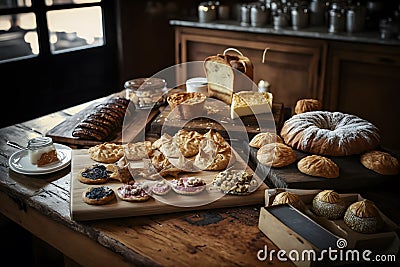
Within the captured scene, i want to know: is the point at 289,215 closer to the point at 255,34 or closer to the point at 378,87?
the point at 378,87

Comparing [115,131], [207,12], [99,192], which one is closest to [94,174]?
[99,192]

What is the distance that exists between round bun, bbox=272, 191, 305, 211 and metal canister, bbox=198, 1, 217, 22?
8.38 feet

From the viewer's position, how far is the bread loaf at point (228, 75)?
1892 millimetres

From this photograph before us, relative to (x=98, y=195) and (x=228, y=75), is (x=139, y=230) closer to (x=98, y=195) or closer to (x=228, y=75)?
(x=98, y=195)

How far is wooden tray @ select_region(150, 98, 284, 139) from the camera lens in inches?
67.6

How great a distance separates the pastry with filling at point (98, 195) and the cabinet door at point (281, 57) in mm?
2154

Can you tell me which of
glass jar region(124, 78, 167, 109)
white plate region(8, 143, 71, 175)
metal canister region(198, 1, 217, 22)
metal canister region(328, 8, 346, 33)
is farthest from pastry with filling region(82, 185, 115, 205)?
metal canister region(198, 1, 217, 22)

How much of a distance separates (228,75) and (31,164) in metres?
0.83

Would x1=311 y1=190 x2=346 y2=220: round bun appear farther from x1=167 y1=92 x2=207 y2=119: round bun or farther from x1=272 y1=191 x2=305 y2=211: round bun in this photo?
x1=167 y1=92 x2=207 y2=119: round bun

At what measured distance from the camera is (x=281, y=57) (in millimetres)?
3260

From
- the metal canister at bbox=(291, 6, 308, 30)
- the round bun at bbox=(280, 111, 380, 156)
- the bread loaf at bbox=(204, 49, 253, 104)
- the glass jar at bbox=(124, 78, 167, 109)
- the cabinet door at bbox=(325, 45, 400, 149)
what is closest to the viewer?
the round bun at bbox=(280, 111, 380, 156)

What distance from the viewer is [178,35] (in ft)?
12.1

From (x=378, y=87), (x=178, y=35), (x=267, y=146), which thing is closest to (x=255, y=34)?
(x=178, y=35)

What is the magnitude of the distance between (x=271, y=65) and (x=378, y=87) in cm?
75
